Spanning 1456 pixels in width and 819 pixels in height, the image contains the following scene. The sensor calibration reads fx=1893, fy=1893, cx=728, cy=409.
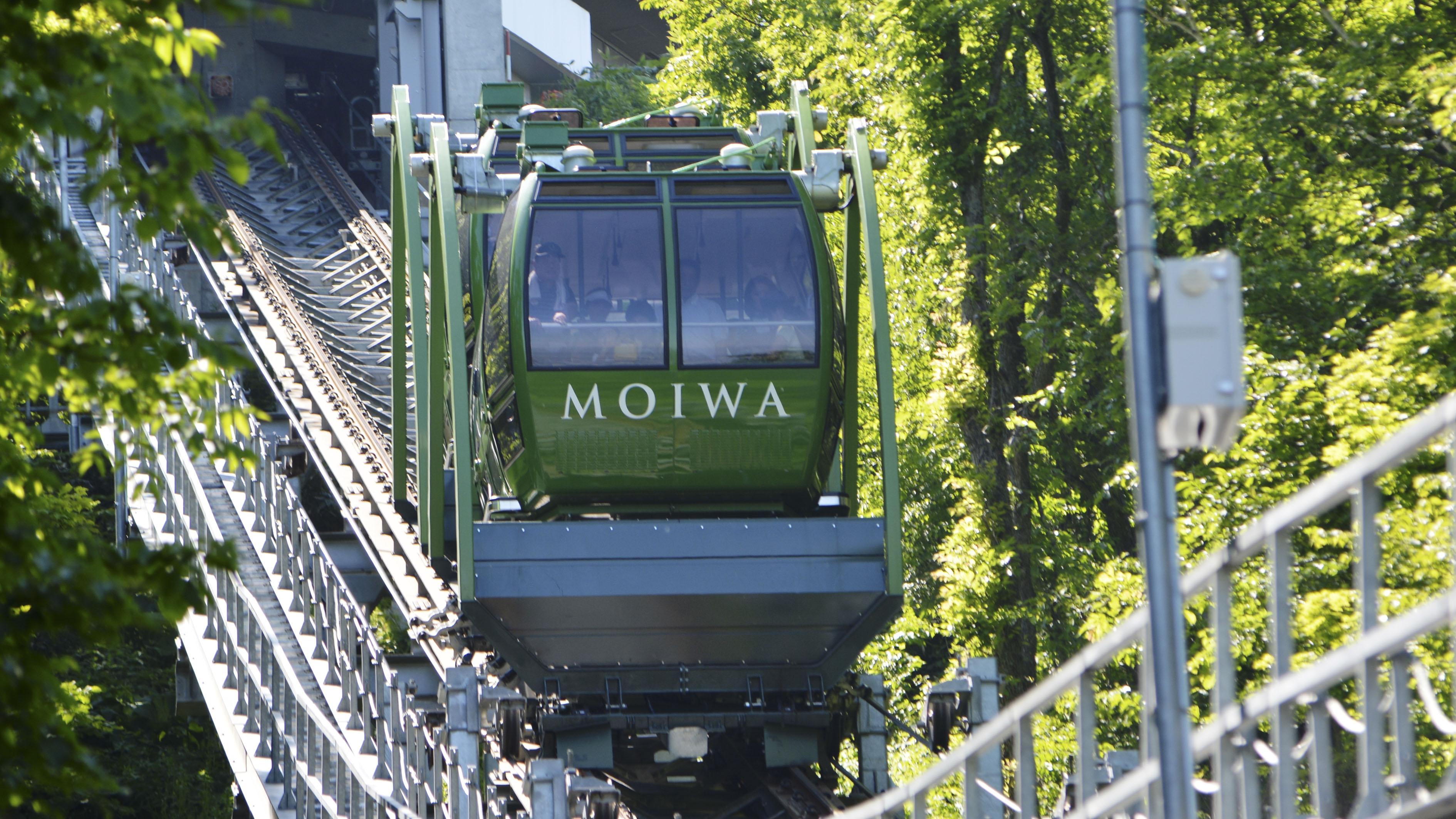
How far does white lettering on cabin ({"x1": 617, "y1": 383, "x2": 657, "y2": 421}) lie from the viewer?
1130cm

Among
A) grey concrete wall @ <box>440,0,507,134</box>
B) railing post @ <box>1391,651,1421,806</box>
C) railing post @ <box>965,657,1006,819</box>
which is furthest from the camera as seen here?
grey concrete wall @ <box>440,0,507,134</box>

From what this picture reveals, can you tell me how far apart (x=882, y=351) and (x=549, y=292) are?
2024 millimetres

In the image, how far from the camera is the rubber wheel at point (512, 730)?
438 inches

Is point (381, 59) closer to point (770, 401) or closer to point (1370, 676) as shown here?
point (770, 401)

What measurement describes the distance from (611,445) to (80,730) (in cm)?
1081

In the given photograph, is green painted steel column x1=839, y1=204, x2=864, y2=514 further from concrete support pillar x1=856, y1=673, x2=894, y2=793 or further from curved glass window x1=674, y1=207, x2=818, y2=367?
concrete support pillar x1=856, y1=673, x2=894, y2=793

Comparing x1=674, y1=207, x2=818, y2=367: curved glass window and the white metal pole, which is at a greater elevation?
x1=674, y1=207, x2=818, y2=367: curved glass window

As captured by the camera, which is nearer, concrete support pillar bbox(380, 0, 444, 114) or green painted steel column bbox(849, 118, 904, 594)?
green painted steel column bbox(849, 118, 904, 594)

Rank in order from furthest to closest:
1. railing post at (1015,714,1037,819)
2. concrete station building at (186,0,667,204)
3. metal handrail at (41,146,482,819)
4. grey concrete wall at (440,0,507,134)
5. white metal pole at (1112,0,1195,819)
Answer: concrete station building at (186,0,667,204) → grey concrete wall at (440,0,507,134) → metal handrail at (41,146,482,819) → railing post at (1015,714,1037,819) → white metal pole at (1112,0,1195,819)

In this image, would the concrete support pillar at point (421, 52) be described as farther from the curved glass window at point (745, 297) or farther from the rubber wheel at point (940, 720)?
the rubber wheel at point (940, 720)

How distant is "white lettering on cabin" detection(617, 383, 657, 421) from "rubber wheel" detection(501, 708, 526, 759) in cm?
187

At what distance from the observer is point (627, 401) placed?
11312 millimetres

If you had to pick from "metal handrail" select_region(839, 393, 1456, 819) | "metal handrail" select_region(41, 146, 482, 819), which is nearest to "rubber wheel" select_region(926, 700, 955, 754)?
"metal handrail" select_region(41, 146, 482, 819)

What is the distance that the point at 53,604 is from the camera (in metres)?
4.24
